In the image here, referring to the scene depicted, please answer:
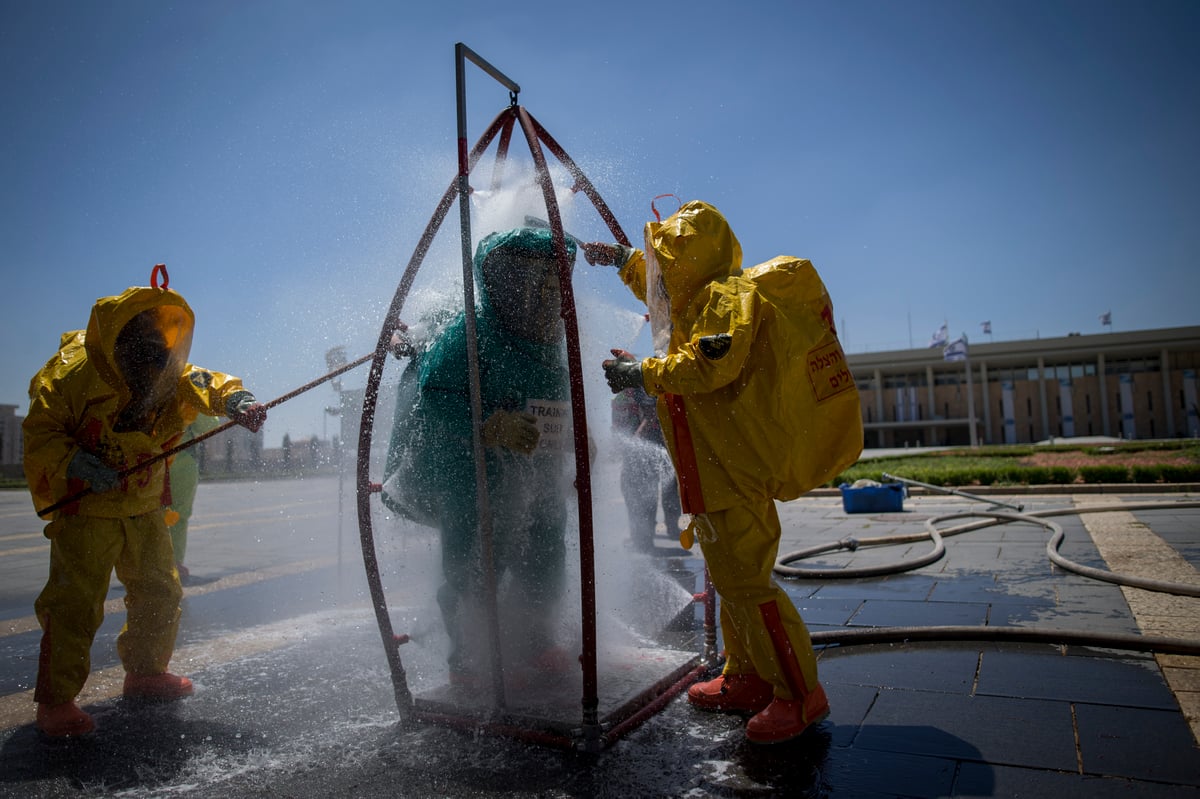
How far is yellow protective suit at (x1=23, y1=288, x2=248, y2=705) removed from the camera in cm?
310

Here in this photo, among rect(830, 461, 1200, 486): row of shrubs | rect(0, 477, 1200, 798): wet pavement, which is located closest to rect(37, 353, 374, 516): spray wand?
rect(0, 477, 1200, 798): wet pavement

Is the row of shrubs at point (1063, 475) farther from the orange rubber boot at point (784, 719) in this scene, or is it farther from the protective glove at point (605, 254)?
the orange rubber boot at point (784, 719)

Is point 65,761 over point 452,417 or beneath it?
beneath

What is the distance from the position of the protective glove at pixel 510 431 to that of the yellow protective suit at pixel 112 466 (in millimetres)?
1488

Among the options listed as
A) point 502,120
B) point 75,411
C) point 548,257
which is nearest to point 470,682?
point 548,257

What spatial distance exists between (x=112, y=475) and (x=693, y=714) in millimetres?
2544

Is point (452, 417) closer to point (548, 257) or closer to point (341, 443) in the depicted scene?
point (548, 257)

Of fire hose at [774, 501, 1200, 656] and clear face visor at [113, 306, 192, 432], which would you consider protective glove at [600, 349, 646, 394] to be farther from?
clear face visor at [113, 306, 192, 432]

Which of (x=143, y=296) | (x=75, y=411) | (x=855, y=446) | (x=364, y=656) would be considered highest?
(x=143, y=296)

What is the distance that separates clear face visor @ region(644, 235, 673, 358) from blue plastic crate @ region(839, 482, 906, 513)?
812cm

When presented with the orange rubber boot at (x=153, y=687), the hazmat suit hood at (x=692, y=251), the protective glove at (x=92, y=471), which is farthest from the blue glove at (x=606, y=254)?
the orange rubber boot at (x=153, y=687)

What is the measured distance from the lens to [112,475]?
314 cm

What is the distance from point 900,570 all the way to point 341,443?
3807mm

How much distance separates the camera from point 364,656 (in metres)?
3.94
